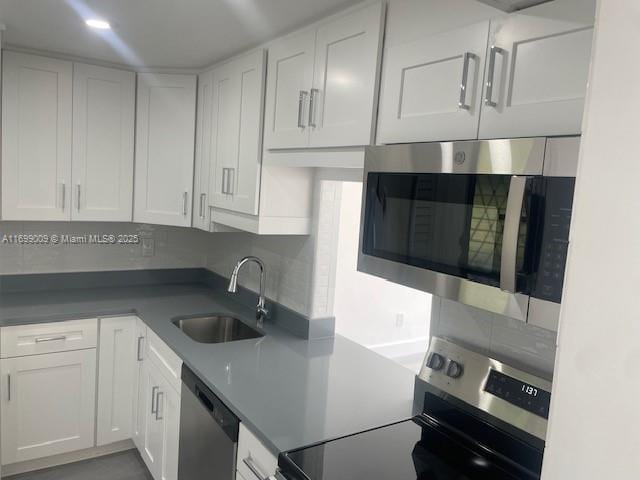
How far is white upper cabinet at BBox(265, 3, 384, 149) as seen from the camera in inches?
62.2

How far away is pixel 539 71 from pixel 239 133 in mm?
1554

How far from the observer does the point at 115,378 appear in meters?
2.73

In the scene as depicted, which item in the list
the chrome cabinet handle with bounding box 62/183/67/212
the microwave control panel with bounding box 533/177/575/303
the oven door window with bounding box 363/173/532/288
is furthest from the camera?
the chrome cabinet handle with bounding box 62/183/67/212

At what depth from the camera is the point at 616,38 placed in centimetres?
39

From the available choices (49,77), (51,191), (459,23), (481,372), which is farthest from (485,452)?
(49,77)

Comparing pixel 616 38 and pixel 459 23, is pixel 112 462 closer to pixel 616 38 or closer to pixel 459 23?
pixel 459 23

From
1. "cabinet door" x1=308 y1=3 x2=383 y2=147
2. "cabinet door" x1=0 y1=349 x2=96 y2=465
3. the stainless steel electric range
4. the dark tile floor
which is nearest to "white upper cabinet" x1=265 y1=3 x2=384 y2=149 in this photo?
"cabinet door" x1=308 y1=3 x2=383 y2=147

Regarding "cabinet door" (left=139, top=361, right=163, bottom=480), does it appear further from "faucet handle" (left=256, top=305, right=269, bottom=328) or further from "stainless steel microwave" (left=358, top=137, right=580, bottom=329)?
"stainless steel microwave" (left=358, top=137, right=580, bottom=329)

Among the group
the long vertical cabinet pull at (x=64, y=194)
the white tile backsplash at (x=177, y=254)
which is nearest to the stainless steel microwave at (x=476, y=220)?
the white tile backsplash at (x=177, y=254)

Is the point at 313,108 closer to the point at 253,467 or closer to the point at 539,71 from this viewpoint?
the point at 539,71

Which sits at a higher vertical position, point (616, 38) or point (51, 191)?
point (616, 38)

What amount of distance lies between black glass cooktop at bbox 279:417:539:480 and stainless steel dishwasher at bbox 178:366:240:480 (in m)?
0.39

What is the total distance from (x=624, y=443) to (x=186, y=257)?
332 centimetres

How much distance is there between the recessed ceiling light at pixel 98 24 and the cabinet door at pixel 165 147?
27.9 inches
